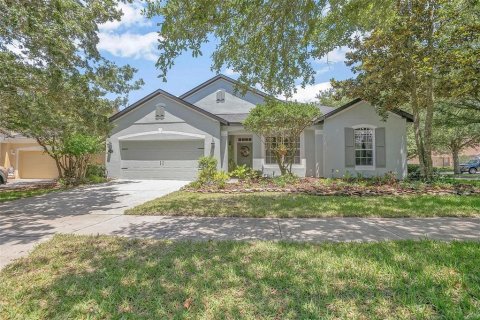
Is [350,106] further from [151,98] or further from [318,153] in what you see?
[151,98]

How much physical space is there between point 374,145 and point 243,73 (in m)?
9.17

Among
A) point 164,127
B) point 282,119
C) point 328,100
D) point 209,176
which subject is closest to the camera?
point 282,119

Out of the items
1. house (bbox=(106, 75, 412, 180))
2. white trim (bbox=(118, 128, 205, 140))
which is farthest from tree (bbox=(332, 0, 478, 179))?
white trim (bbox=(118, 128, 205, 140))

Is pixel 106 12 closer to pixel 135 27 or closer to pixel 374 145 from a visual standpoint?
pixel 135 27

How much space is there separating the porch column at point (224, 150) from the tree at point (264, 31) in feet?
22.9

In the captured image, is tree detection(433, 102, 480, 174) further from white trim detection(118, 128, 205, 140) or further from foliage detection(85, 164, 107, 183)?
foliage detection(85, 164, 107, 183)

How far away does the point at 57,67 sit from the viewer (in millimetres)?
7602

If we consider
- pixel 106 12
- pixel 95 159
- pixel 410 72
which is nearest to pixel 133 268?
pixel 106 12

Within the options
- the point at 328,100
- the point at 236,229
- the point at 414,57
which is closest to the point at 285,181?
the point at 414,57

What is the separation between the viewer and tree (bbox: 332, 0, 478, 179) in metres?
9.29

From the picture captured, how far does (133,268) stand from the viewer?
12.0 ft

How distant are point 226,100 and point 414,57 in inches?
458

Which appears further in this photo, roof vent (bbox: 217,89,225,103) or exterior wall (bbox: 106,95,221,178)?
roof vent (bbox: 217,89,225,103)

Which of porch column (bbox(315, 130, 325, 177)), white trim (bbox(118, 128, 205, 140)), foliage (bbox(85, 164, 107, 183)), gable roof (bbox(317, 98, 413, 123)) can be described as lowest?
foliage (bbox(85, 164, 107, 183))
